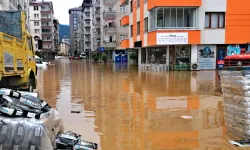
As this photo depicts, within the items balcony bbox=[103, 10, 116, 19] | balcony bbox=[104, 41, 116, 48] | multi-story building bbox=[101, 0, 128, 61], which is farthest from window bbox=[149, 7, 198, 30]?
balcony bbox=[103, 10, 116, 19]

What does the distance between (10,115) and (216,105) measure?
7.59m

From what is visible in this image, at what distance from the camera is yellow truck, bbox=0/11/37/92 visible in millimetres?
8703

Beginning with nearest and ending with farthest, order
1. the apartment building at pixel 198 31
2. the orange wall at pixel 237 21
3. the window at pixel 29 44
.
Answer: the window at pixel 29 44 → the apartment building at pixel 198 31 → the orange wall at pixel 237 21

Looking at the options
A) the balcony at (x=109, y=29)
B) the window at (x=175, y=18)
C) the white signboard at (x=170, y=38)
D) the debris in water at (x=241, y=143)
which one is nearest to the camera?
the debris in water at (x=241, y=143)

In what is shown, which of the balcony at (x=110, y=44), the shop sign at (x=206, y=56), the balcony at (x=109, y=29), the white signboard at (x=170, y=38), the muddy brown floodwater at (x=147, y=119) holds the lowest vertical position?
the muddy brown floodwater at (x=147, y=119)

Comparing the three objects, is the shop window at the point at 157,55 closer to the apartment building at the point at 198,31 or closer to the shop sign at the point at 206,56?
the apartment building at the point at 198,31

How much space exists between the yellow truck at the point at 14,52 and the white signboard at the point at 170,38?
55.5 ft

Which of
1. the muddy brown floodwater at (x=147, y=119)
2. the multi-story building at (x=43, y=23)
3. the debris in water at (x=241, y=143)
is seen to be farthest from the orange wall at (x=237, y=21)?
the multi-story building at (x=43, y=23)

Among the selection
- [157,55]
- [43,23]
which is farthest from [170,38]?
[43,23]

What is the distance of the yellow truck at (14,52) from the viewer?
28.6ft

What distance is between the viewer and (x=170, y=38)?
90.3ft

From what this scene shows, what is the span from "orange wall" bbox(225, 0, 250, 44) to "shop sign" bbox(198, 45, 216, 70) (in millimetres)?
1725

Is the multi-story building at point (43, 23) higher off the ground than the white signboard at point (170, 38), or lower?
higher

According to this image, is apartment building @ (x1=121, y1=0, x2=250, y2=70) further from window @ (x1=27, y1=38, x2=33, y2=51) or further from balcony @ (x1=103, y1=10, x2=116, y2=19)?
balcony @ (x1=103, y1=10, x2=116, y2=19)
